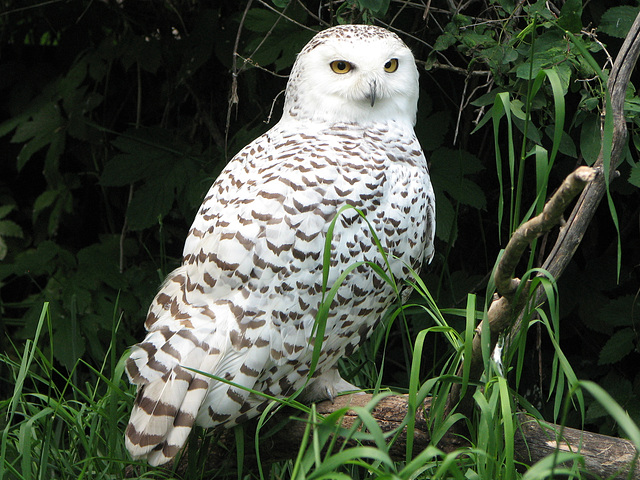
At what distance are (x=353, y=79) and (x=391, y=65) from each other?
0.51ft

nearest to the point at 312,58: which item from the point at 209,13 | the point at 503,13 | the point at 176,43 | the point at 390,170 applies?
the point at 390,170

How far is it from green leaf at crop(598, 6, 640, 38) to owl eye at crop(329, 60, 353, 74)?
84cm

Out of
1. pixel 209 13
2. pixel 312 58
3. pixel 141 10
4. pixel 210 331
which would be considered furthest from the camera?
pixel 141 10

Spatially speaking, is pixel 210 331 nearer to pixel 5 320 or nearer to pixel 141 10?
pixel 5 320

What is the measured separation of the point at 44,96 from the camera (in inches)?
137

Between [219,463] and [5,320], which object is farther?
[5,320]

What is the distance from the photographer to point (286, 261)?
6.78ft

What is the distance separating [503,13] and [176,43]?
1556 millimetres

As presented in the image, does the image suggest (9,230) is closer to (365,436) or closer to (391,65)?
(391,65)

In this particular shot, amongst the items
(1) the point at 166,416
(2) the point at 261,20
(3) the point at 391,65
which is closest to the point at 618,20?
(3) the point at 391,65

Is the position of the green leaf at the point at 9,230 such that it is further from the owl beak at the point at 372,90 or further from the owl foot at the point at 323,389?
the owl beak at the point at 372,90

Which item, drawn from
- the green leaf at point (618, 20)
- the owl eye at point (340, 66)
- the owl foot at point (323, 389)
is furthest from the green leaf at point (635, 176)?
the owl foot at point (323, 389)

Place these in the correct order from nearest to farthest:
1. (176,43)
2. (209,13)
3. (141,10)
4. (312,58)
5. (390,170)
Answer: (390,170), (312,58), (209,13), (176,43), (141,10)

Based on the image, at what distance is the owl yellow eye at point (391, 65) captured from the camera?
2432mm
